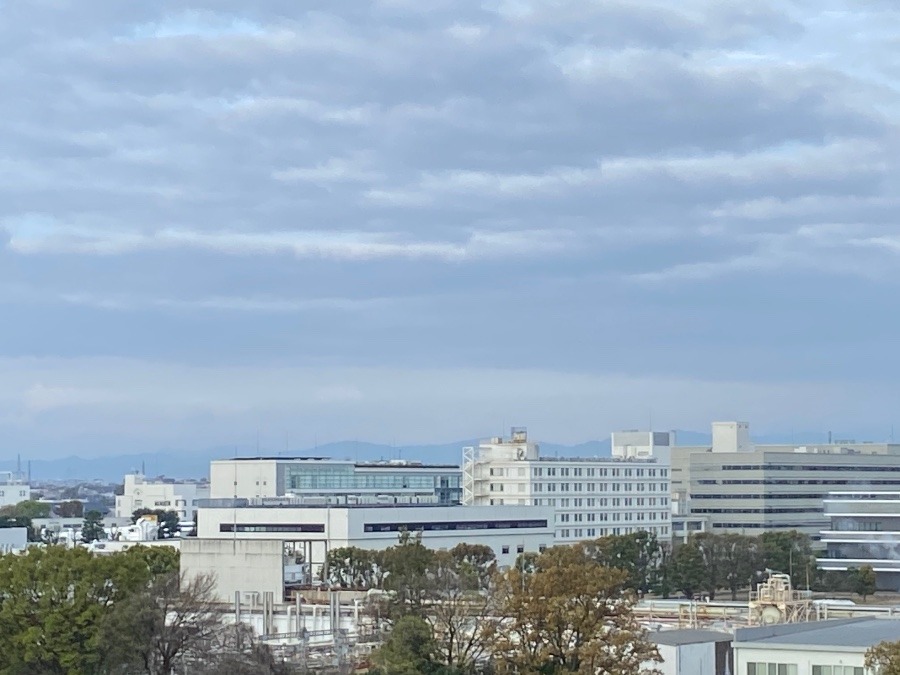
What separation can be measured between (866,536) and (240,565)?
67974 millimetres

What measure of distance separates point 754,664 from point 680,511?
109 metres

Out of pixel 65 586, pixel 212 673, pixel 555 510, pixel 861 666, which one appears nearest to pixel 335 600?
pixel 65 586

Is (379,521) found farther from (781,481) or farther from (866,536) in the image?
(781,481)

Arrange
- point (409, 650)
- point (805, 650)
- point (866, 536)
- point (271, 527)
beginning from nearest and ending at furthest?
1. point (805, 650)
2. point (409, 650)
3. point (271, 527)
4. point (866, 536)

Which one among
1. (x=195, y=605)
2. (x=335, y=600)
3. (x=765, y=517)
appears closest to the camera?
(x=195, y=605)

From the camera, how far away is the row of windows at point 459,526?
363ft

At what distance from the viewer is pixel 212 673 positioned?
4375 centimetres

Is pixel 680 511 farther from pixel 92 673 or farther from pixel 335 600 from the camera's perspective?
pixel 92 673

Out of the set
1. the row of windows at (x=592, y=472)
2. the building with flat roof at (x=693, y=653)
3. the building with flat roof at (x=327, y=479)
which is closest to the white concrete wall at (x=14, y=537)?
the building with flat roof at (x=327, y=479)

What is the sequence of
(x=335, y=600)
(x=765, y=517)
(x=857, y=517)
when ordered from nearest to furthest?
(x=335, y=600)
(x=857, y=517)
(x=765, y=517)

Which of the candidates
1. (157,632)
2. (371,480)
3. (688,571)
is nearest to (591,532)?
(371,480)

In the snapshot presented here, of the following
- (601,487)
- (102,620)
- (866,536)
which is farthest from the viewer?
(601,487)

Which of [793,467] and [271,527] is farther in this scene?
[793,467]

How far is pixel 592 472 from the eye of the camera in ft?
460
